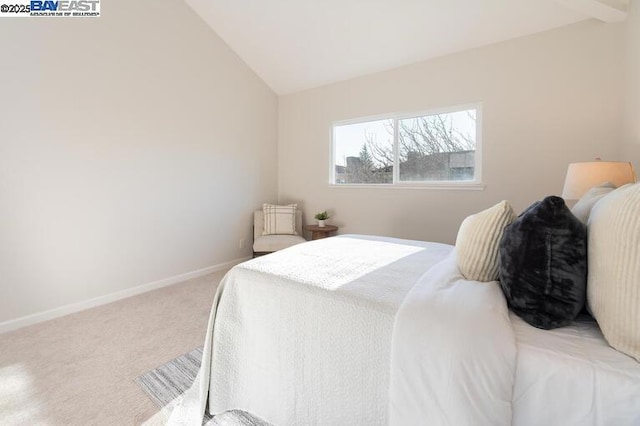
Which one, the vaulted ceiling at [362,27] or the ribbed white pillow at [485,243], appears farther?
the vaulted ceiling at [362,27]

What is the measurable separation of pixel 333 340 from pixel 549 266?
738 millimetres

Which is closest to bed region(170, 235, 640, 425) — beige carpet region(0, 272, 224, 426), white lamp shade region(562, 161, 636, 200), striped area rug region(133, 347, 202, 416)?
striped area rug region(133, 347, 202, 416)

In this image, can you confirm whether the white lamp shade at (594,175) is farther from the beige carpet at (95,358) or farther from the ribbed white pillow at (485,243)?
the beige carpet at (95,358)

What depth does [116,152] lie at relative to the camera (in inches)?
111

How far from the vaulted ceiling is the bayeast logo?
1.00m

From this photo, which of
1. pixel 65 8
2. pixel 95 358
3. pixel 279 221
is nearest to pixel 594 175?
pixel 279 221

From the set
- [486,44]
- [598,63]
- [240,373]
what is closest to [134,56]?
[240,373]

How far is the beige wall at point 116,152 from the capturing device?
2.31 m

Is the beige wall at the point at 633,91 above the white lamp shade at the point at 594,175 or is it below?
above

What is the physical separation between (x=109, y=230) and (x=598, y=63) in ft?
14.5

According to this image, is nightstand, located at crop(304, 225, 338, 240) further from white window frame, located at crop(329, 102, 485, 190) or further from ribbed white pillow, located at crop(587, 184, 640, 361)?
ribbed white pillow, located at crop(587, 184, 640, 361)

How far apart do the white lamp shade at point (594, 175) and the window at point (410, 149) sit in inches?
41.9

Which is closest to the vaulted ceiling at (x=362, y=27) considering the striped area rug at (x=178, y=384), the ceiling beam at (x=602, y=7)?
the ceiling beam at (x=602, y=7)

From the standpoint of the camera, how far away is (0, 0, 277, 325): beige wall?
2.31m
